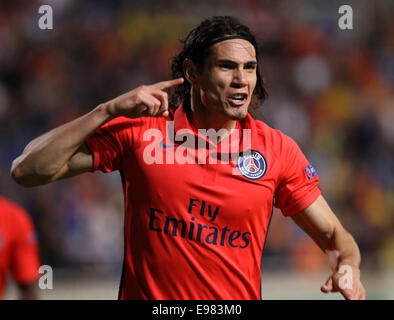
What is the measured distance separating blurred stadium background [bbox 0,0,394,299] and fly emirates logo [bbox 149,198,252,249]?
5058 mm

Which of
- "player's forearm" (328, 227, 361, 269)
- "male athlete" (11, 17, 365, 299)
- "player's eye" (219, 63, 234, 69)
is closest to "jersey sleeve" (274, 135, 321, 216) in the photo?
"male athlete" (11, 17, 365, 299)

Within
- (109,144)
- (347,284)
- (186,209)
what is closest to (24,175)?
(109,144)

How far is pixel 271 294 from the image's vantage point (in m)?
8.27

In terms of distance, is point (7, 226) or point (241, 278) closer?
point (241, 278)

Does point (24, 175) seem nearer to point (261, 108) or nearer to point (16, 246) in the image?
point (16, 246)

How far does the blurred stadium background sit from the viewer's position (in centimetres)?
897

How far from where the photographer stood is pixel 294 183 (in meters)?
3.50

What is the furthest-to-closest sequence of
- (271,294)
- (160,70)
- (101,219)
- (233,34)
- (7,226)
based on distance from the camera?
(160,70) < (101,219) < (271,294) < (7,226) < (233,34)

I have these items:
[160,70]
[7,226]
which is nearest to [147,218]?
[7,226]

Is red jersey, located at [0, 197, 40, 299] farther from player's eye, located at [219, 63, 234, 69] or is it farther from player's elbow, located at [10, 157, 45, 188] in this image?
player's eye, located at [219, 63, 234, 69]
